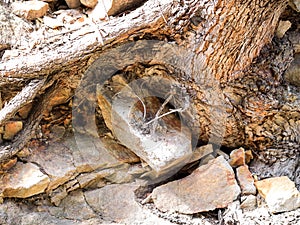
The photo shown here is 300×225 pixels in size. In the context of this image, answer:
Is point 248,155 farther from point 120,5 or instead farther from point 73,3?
point 73,3

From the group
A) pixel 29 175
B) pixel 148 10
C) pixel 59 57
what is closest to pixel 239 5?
pixel 148 10

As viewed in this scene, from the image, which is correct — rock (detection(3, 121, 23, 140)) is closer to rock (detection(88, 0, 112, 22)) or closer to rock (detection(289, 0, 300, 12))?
rock (detection(88, 0, 112, 22))

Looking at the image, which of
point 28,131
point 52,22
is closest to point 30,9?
point 52,22

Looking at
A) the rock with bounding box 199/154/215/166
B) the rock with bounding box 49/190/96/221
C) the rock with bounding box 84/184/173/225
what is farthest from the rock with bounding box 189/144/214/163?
the rock with bounding box 49/190/96/221

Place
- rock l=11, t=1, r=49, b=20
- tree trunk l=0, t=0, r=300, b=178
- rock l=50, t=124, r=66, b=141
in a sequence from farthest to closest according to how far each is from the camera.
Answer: rock l=50, t=124, r=66, b=141, rock l=11, t=1, r=49, b=20, tree trunk l=0, t=0, r=300, b=178

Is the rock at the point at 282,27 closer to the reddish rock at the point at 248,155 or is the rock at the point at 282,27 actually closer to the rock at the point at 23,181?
the reddish rock at the point at 248,155

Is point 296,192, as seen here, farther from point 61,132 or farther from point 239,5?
point 61,132

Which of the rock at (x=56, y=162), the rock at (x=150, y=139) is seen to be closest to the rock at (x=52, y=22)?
the rock at (x=150, y=139)
